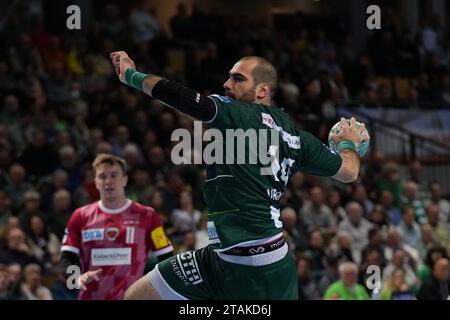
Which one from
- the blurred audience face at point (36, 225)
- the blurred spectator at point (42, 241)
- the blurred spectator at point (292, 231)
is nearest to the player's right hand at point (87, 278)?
the blurred spectator at point (42, 241)

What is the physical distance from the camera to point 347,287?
40.1 feet

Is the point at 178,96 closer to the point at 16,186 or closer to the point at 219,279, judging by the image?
the point at 219,279

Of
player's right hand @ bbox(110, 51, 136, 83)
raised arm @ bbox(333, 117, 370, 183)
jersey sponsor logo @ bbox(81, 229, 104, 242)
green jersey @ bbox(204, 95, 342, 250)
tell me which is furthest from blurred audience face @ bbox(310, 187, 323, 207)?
player's right hand @ bbox(110, 51, 136, 83)

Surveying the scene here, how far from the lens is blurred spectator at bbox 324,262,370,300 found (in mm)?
12126

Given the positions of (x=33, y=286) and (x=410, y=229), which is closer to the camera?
(x=33, y=286)

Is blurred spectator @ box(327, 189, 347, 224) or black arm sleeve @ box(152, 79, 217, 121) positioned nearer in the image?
black arm sleeve @ box(152, 79, 217, 121)

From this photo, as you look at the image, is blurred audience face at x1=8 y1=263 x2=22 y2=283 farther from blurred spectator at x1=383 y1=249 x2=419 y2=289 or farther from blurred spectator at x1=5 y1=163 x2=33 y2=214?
blurred spectator at x1=383 y1=249 x2=419 y2=289

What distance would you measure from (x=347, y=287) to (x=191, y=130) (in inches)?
177

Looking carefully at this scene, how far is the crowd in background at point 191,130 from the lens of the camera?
12836mm

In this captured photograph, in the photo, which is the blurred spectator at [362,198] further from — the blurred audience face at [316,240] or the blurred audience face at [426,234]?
the blurred audience face at [316,240]

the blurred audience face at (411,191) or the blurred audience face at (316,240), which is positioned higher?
the blurred audience face at (411,191)

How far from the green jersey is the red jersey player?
238 centimetres

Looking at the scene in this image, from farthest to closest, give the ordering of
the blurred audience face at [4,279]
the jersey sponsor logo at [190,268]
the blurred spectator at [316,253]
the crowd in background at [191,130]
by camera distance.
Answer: the blurred spectator at [316,253] → the crowd in background at [191,130] → the blurred audience face at [4,279] → the jersey sponsor logo at [190,268]

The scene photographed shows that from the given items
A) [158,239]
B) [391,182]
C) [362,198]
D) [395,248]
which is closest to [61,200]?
[158,239]
